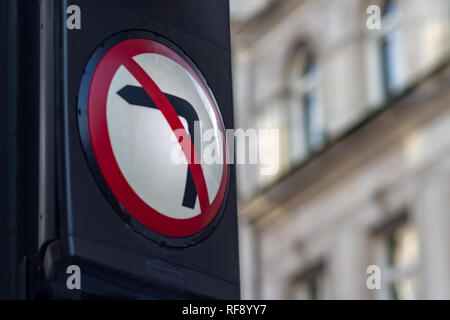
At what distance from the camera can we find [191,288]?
3.07 metres

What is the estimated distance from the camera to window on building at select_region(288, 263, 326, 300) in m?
22.3

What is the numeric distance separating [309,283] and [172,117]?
64.1 feet

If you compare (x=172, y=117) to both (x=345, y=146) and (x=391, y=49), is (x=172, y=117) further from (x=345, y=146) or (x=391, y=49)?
(x=345, y=146)

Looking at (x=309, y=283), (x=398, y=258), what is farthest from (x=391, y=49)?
(x=309, y=283)

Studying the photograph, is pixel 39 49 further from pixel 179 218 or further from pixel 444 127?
pixel 444 127

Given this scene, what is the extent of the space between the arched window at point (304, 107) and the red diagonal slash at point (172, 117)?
772 inches

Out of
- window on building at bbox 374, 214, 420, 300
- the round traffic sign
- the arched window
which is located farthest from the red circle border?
the arched window

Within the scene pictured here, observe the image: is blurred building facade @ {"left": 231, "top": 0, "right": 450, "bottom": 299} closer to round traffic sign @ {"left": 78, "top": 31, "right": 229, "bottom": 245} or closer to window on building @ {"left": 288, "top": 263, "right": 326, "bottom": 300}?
window on building @ {"left": 288, "top": 263, "right": 326, "bottom": 300}

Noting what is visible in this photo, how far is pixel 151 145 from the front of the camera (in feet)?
10.2

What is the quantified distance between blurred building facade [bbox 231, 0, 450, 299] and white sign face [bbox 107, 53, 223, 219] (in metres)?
16.5

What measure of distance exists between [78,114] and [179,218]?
30 centimetres

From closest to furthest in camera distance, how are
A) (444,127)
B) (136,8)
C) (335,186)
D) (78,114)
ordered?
(78,114) → (136,8) → (444,127) → (335,186)

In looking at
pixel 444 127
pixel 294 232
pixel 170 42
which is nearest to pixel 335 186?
pixel 294 232

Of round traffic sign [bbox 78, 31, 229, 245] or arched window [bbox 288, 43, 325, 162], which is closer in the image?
round traffic sign [bbox 78, 31, 229, 245]
